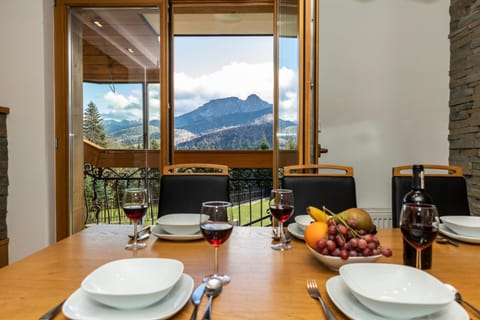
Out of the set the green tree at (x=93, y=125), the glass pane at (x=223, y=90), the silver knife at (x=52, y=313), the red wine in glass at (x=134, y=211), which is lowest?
the silver knife at (x=52, y=313)

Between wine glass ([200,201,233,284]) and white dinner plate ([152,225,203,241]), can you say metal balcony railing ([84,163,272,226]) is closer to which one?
white dinner plate ([152,225,203,241])

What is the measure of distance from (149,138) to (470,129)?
2568 millimetres

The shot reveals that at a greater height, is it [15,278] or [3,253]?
[15,278]

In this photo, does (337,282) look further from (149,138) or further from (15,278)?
(149,138)

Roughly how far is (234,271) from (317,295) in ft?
0.75

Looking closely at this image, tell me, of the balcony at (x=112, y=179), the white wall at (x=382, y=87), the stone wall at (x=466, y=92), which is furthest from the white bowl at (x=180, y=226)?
the stone wall at (x=466, y=92)

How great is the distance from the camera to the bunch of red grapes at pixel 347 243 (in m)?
0.77

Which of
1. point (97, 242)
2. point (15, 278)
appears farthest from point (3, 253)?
point (15, 278)

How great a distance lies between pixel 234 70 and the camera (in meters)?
4.76

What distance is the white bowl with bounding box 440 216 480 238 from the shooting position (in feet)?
3.47

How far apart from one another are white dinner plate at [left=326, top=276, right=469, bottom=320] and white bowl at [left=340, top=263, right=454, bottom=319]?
0.02 meters

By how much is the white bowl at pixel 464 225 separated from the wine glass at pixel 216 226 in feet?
2.68

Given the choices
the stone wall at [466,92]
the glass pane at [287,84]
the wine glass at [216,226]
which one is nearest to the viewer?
the wine glass at [216,226]

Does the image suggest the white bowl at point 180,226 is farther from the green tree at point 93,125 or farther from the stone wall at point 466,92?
the green tree at point 93,125
